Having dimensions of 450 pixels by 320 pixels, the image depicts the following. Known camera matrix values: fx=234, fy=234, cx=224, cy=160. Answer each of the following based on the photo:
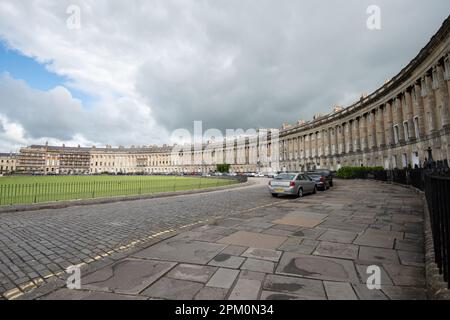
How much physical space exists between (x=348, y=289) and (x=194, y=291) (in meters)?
2.02

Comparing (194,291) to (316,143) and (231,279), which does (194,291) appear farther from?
(316,143)

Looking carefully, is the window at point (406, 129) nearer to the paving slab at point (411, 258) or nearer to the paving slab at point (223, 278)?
the paving slab at point (411, 258)

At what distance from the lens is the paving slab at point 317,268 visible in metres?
3.48

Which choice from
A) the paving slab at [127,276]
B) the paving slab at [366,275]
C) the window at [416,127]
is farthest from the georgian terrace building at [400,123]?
the paving slab at [127,276]

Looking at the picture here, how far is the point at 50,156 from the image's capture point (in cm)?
15238

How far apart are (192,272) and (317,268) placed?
1.99m

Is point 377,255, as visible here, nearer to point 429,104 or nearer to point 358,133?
point 429,104

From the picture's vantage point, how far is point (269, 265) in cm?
389

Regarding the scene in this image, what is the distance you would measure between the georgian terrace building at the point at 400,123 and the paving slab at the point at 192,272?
15131 millimetres

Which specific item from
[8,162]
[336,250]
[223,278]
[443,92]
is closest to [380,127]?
[443,92]

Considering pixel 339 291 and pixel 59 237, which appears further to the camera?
pixel 59 237

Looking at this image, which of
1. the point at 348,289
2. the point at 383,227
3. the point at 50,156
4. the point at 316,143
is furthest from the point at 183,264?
the point at 50,156

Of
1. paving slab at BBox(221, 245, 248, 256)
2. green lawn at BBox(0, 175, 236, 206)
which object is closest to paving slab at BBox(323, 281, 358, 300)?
paving slab at BBox(221, 245, 248, 256)

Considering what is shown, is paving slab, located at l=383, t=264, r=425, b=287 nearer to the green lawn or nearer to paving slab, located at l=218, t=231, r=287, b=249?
paving slab, located at l=218, t=231, r=287, b=249
